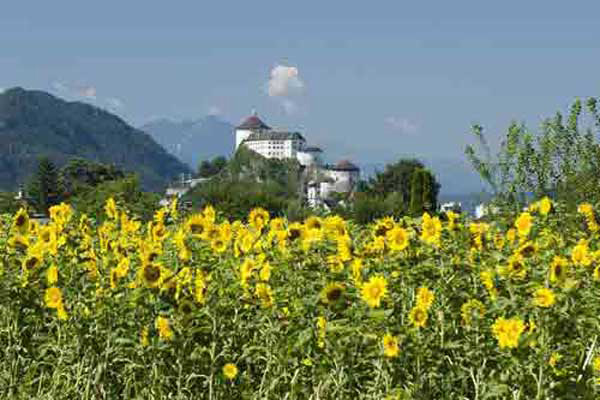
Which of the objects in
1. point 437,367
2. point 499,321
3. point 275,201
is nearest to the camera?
point 499,321

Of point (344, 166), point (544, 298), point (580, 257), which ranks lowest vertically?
point (544, 298)

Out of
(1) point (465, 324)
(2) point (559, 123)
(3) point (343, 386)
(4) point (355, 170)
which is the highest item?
(4) point (355, 170)

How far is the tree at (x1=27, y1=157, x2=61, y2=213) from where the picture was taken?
89.7m

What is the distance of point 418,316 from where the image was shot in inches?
127

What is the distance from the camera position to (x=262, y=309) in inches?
145

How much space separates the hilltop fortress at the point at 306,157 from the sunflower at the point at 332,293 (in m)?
114

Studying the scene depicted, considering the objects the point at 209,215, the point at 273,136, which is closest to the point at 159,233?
the point at 209,215

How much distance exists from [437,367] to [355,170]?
143 metres

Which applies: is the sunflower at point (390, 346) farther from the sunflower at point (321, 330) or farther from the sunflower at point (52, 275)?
the sunflower at point (52, 275)

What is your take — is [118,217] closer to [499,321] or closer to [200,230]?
[200,230]

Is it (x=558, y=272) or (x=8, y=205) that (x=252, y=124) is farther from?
(x=558, y=272)

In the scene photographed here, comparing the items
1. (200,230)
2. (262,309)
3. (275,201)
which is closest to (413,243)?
(262,309)

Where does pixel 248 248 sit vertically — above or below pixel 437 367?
above

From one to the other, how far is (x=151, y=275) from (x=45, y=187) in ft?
298
